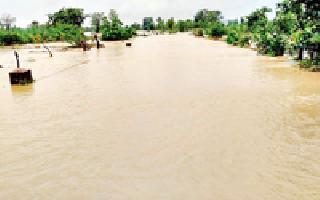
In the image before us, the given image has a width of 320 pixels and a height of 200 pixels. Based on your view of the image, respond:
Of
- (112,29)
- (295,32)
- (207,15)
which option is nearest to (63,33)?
(112,29)

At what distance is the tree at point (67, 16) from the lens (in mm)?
92812

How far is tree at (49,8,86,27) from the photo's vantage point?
92812mm

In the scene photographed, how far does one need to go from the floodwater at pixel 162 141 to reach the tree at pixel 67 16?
260ft

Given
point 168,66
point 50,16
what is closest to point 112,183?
point 168,66

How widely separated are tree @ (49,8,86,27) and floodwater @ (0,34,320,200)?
79.2 meters

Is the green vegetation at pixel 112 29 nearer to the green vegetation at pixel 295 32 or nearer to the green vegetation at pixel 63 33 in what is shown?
the green vegetation at pixel 63 33

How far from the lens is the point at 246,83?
698 inches

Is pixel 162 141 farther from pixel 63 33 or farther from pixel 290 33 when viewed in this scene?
pixel 63 33

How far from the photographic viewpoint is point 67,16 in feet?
305

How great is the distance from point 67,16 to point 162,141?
89159 mm

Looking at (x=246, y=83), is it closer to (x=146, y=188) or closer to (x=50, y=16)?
(x=146, y=188)

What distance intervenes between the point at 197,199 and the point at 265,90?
10544 millimetres

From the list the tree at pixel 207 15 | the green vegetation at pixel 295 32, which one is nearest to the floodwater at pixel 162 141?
the green vegetation at pixel 295 32

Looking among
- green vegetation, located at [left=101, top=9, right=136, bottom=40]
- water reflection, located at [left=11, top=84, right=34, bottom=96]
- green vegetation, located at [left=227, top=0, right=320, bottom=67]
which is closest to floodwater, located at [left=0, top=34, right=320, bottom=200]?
water reflection, located at [left=11, top=84, right=34, bottom=96]
